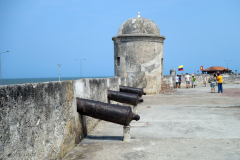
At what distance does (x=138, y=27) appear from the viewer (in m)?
14.7

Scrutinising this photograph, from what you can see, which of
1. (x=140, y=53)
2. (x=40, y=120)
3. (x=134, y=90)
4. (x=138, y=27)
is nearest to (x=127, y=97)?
(x=134, y=90)

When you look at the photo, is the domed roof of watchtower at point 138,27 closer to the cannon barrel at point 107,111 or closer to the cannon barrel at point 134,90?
the cannon barrel at point 134,90

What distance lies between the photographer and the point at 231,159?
3656 millimetres

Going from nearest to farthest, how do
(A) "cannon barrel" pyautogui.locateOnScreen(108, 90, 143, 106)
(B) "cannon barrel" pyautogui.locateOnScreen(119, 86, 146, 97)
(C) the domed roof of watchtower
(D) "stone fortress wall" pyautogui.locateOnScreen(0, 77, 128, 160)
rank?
1. (D) "stone fortress wall" pyautogui.locateOnScreen(0, 77, 128, 160)
2. (A) "cannon barrel" pyautogui.locateOnScreen(108, 90, 143, 106)
3. (B) "cannon barrel" pyautogui.locateOnScreen(119, 86, 146, 97)
4. (C) the domed roof of watchtower

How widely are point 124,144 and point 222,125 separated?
8.72ft

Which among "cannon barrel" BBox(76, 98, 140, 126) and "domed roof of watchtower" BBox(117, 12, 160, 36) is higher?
"domed roof of watchtower" BBox(117, 12, 160, 36)

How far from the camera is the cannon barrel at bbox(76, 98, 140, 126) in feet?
14.9

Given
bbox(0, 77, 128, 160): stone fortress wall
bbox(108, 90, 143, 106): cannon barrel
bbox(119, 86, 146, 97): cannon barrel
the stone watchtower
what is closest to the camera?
bbox(0, 77, 128, 160): stone fortress wall

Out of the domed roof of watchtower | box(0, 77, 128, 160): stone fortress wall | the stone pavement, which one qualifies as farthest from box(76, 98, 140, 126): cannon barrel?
the domed roof of watchtower

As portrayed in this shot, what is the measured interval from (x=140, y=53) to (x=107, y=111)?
32.9ft

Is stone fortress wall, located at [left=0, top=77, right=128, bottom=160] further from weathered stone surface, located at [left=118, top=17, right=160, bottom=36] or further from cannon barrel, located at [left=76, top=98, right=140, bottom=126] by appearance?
weathered stone surface, located at [left=118, top=17, right=160, bottom=36]

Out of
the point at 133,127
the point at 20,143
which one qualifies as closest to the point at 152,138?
the point at 133,127

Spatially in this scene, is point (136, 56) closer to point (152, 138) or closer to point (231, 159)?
point (152, 138)

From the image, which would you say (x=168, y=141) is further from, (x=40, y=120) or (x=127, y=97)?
(x=127, y=97)
